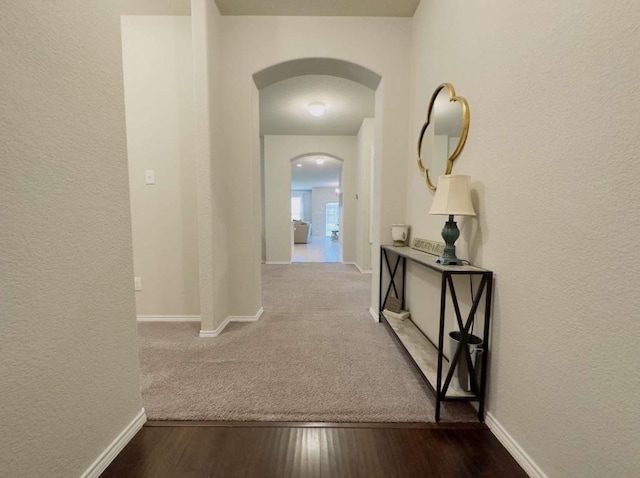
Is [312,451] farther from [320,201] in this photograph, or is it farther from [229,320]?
A: [320,201]

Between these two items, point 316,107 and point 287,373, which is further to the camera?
point 316,107

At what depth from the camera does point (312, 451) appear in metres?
1.12

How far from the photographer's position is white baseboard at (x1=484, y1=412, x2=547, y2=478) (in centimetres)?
99

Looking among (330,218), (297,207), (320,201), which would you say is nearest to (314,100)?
(320,201)

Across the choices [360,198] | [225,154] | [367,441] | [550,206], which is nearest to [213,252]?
[225,154]

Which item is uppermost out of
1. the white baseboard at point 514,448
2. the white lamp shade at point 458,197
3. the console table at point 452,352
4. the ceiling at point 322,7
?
the ceiling at point 322,7

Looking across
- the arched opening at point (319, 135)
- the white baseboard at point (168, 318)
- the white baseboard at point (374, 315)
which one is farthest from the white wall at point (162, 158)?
the white baseboard at point (374, 315)

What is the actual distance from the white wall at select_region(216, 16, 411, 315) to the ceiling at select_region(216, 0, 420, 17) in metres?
0.05

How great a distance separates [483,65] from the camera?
1334 mm

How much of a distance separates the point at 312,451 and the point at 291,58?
2.77 m

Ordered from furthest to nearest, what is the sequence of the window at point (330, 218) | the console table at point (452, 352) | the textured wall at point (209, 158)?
the window at point (330, 218), the textured wall at point (209, 158), the console table at point (452, 352)

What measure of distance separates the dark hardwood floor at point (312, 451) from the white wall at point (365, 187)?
3516 millimetres

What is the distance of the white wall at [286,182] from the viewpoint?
17.7ft

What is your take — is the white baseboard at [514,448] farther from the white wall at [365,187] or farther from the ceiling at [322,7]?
the white wall at [365,187]
